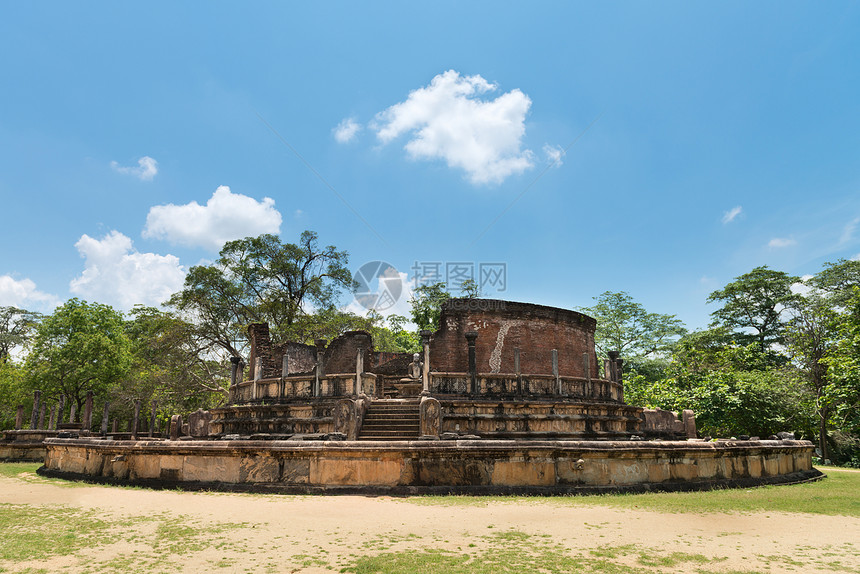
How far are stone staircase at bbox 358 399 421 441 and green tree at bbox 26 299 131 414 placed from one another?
21.8 metres

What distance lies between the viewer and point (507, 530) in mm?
5512

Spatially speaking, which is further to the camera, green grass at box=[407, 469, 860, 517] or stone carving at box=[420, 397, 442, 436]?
stone carving at box=[420, 397, 442, 436]

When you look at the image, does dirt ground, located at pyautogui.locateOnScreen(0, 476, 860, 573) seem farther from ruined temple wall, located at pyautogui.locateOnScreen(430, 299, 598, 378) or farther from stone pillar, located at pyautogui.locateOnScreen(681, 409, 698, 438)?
ruined temple wall, located at pyautogui.locateOnScreen(430, 299, 598, 378)

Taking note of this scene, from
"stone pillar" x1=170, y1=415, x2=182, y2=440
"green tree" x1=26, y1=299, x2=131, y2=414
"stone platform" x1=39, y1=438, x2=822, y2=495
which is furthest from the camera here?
"green tree" x1=26, y1=299, x2=131, y2=414

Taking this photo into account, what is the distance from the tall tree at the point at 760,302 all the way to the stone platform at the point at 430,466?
83.4ft

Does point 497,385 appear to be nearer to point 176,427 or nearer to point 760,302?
point 176,427

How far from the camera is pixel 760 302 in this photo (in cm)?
3109

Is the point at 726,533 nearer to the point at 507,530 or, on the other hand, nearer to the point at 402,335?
the point at 507,530

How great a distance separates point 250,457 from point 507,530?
4.63 m

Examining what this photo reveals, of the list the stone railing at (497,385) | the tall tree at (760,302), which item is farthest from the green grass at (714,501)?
the tall tree at (760,302)

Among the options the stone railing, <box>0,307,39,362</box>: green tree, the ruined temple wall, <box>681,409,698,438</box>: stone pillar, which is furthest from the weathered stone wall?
<box>0,307,39,362</box>: green tree

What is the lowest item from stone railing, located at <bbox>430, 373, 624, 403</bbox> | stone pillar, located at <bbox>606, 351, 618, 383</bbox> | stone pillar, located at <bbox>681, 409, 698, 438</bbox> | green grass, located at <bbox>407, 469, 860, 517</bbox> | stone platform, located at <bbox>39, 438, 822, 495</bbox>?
green grass, located at <bbox>407, 469, 860, 517</bbox>

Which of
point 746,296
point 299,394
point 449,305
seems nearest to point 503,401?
point 299,394

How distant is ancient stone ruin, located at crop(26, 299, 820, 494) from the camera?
7992mm
